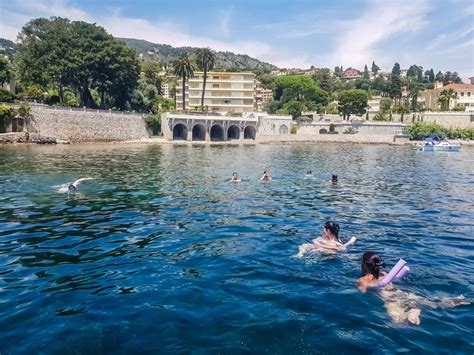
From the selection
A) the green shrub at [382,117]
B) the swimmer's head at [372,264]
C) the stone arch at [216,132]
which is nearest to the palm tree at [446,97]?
the green shrub at [382,117]

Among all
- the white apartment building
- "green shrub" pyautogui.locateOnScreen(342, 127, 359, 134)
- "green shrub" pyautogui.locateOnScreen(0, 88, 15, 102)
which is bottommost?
"green shrub" pyautogui.locateOnScreen(342, 127, 359, 134)

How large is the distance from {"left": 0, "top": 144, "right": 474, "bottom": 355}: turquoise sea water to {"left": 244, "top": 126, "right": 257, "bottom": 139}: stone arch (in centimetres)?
6930

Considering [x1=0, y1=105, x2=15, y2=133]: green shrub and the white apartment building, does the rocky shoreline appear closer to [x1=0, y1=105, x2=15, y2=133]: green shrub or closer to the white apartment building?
[x1=0, y1=105, x2=15, y2=133]: green shrub

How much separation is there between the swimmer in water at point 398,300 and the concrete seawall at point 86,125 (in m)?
63.6

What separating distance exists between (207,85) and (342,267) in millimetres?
106620

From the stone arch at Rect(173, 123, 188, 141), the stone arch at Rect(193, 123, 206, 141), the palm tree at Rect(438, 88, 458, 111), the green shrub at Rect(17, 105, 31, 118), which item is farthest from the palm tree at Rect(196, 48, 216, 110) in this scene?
the palm tree at Rect(438, 88, 458, 111)

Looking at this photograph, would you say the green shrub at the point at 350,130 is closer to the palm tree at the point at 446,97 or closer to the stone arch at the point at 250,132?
the stone arch at the point at 250,132

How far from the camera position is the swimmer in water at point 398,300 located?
7473 mm

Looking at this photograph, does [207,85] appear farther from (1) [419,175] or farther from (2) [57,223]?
(2) [57,223]

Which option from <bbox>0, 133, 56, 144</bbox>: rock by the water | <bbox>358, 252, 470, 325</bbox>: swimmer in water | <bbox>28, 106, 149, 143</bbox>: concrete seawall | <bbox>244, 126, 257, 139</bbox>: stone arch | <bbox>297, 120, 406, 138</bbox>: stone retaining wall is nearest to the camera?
<bbox>358, 252, 470, 325</bbox>: swimmer in water

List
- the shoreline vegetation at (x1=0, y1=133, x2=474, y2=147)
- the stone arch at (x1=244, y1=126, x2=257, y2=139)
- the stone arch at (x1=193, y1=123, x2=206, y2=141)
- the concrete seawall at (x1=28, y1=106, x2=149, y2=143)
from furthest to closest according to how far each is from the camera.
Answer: the stone arch at (x1=244, y1=126, x2=257, y2=139), the stone arch at (x1=193, y1=123, x2=206, y2=141), the concrete seawall at (x1=28, y1=106, x2=149, y2=143), the shoreline vegetation at (x1=0, y1=133, x2=474, y2=147)

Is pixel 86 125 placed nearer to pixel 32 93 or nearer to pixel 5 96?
pixel 5 96

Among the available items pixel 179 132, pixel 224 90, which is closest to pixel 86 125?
pixel 179 132

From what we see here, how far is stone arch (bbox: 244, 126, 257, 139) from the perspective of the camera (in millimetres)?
90106
